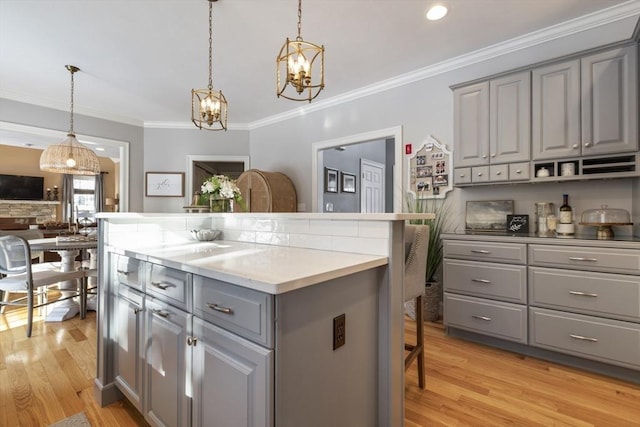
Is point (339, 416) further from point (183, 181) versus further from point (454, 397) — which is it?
point (183, 181)

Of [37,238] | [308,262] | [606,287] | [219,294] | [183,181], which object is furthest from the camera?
[183,181]

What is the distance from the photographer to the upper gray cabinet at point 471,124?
2629mm

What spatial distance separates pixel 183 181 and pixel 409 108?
3912 mm

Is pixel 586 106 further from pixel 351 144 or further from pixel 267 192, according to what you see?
pixel 267 192

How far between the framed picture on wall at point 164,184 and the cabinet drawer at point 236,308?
180 inches

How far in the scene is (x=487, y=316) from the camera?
2.39m

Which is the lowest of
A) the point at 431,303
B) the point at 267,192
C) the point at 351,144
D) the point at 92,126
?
the point at 431,303

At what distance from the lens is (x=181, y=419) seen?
1.23 m

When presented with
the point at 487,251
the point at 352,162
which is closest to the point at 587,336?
the point at 487,251

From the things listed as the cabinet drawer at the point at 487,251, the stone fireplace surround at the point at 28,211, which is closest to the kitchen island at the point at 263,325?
the cabinet drawer at the point at 487,251

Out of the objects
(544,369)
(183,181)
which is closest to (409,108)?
(544,369)

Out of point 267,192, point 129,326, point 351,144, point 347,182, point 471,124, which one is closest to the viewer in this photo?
point 129,326

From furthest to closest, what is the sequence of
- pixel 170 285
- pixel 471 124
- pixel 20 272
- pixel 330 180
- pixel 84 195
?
pixel 84 195 → pixel 330 180 → pixel 20 272 → pixel 471 124 → pixel 170 285

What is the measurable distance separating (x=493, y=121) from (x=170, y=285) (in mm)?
2708
